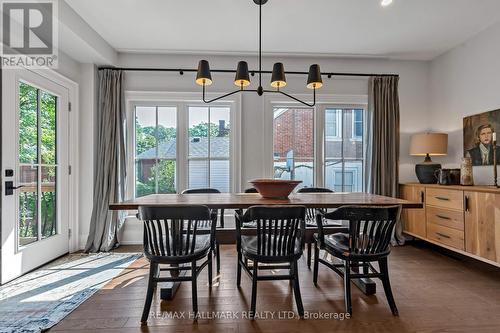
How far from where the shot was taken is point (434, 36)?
3.32m

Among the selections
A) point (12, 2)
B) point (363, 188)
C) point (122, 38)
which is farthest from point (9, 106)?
point (363, 188)

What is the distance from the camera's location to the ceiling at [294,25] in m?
2.70

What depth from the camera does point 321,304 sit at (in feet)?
7.08

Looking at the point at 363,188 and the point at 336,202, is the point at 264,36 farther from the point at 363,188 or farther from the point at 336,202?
the point at 363,188

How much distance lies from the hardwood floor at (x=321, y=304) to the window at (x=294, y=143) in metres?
1.47

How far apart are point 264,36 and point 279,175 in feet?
6.23

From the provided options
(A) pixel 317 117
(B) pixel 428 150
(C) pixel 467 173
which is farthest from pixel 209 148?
(C) pixel 467 173

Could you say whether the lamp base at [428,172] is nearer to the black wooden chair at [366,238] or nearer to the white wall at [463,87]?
the white wall at [463,87]

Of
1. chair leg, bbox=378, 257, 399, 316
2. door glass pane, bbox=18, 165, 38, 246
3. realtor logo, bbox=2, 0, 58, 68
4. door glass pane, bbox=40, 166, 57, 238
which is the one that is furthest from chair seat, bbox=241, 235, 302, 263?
realtor logo, bbox=2, 0, 58, 68

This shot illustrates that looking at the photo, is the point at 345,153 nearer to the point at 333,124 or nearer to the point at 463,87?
the point at 333,124

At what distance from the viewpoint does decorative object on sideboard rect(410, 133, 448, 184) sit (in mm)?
3463

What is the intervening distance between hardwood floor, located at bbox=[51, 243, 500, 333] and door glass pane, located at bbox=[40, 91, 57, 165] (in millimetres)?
1628

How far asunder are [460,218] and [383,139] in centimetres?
136

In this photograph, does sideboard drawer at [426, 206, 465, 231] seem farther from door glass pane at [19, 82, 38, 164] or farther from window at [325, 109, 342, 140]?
door glass pane at [19, 82, 38, 164]
